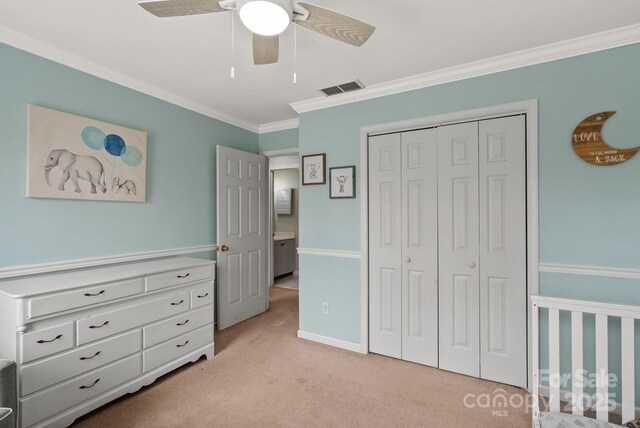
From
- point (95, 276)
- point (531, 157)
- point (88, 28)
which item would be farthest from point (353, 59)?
point (95, 276)

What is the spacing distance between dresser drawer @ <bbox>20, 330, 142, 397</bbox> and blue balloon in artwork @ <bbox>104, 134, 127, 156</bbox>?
1449mm

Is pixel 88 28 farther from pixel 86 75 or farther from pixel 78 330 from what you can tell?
pixel 78 330

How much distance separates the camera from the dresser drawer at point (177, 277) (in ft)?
7.38

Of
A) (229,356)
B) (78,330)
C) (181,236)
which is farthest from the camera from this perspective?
(181,236)

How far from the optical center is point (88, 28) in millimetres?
1897

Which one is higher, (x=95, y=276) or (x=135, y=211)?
(x=135, y=211)

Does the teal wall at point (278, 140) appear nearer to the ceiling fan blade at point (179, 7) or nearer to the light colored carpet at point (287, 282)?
the ceiling fan blade at point (179, 7)

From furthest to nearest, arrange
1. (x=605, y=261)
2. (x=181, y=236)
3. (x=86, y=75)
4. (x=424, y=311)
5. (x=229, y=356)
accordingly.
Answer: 1. (x=181, y=236)
2. (x=229, y=356)
3. (x=424, y=311)
4. (x=86, y=75)
5. (x=605, y=261)

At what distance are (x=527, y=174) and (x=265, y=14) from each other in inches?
82.1

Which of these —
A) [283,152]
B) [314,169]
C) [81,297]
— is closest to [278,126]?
[283,152]

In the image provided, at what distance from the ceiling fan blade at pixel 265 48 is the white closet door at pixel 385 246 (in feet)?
4.71

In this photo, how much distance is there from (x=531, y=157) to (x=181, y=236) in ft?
10.4

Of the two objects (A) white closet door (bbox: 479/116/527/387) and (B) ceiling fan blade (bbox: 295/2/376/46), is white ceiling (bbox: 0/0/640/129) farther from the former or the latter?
(A) white closet door (bbox: 479/116/527/387)

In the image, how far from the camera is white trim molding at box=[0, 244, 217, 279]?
77.0 inches
